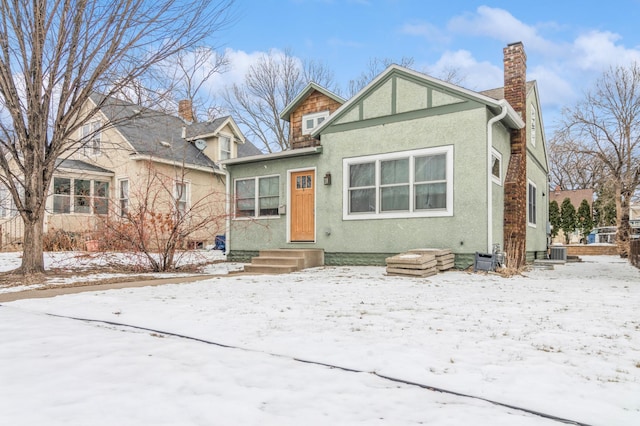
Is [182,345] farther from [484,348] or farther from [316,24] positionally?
[316,24]

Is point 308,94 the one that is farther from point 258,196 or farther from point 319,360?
point 319,360

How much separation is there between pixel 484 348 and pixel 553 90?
63767mm

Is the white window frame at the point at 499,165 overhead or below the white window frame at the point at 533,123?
below

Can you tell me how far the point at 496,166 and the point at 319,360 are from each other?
7988 mm

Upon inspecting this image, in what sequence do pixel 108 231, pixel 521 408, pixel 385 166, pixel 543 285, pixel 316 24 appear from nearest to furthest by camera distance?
1. pixel 521 408
2. pixel 543 285
3. pixel 108 231
4. pixel 385 166
5. pixel 316 24

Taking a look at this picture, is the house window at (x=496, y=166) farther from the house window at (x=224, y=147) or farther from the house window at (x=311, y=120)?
the house window at (x=224, y=147)

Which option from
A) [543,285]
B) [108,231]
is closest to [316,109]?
[108,231]

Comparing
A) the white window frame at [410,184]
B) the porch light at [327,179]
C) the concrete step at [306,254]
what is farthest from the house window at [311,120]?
the concrete step at [306,254]

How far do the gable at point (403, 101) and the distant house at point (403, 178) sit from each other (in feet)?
0.07

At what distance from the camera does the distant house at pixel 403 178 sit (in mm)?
8734

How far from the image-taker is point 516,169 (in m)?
10.2

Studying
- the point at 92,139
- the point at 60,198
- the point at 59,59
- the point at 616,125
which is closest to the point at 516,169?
the point at 59,59

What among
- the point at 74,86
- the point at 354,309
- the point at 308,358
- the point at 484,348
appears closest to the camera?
the point at 308,358

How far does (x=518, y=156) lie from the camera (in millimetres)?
10484
